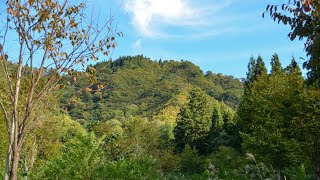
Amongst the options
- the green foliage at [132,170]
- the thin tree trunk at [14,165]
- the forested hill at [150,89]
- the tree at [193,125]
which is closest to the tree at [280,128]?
the green foliage at [132,170]

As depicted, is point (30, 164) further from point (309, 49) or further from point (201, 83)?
point (201, 83)

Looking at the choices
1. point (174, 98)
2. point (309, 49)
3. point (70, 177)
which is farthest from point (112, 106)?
Answer: point (309, 49)

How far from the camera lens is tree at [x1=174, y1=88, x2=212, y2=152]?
5188 centimetres

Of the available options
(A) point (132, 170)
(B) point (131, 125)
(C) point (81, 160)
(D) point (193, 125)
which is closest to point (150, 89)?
(D) point (193, 125)

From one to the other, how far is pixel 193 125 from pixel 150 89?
61.7 meters

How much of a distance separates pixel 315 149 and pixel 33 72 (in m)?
16.4

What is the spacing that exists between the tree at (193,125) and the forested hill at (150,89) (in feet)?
70.8

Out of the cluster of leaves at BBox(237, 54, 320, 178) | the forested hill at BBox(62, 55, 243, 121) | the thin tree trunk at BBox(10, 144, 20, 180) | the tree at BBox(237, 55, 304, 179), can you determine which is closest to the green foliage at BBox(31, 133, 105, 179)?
the thin tree trunk at BBox(10, 144, 20, 180)

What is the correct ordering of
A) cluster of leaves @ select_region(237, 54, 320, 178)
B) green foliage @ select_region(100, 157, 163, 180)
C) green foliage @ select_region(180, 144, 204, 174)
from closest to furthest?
green foliage @ select_region(100, 157, 163, 180)
cluster of leaves @ select_region(237, 54, 320, 178)
green foliage @ select_region(180, 144, 204, 174)

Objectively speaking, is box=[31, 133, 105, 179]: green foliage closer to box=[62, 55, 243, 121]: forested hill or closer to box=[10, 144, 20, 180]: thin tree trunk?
box=[10, 144, 20, 180]: thin tree trunk

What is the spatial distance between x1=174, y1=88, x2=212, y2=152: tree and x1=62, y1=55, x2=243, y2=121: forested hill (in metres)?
21.6

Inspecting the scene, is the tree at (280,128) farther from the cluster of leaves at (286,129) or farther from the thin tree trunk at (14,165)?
the thin tree trunk at (14,165)

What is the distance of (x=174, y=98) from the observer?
94.8 m

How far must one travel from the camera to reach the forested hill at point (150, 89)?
92438 millimetres
